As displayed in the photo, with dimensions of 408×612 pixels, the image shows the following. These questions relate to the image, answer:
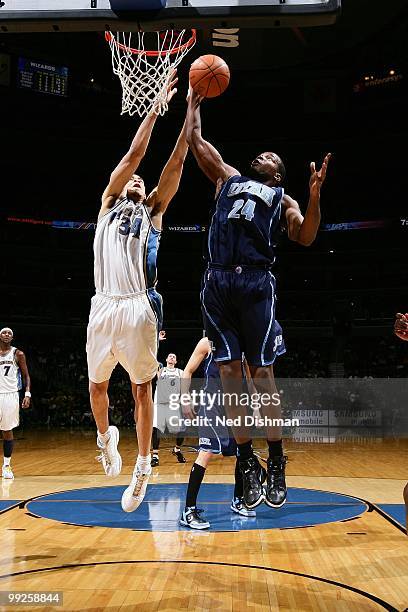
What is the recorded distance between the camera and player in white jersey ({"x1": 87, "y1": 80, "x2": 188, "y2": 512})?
513cm

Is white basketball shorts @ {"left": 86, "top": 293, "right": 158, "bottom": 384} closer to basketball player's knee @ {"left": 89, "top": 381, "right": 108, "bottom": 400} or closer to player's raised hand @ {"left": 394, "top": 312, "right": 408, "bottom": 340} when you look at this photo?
basketball player's knee @ {"left": 89, "top": 381, "right": 108, "bottom": 400}

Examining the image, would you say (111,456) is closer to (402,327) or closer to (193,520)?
(193,520)

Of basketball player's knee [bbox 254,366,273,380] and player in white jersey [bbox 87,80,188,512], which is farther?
player in white jersey [bbox 87,80,188,512]

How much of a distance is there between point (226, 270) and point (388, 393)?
62.3ft

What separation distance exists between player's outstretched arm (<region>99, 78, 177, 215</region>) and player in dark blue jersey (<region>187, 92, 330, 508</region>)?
672 millimetres

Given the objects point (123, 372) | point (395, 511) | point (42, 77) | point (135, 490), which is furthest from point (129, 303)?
point (42, 77)

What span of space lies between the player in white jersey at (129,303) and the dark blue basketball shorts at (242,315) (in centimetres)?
71

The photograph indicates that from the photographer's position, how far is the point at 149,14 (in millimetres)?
4180

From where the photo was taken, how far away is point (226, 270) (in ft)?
15.2

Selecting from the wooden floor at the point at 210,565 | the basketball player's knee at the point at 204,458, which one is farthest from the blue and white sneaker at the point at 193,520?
the basketball player's knee at the point at 204,458

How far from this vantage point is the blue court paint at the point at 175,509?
25.2 feet

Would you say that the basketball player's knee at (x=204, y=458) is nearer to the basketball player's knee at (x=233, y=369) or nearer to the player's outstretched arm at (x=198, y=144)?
the basketball player's knee at (x=233, y=369)

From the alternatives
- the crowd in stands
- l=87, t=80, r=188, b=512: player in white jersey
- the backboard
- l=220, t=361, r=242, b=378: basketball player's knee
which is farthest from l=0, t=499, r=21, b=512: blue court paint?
the crowd in stands

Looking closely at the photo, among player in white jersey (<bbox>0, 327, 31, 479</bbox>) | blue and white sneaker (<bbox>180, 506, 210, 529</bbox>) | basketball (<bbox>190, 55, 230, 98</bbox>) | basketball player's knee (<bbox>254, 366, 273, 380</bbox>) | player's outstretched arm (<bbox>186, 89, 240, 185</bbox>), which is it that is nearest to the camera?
basketball player's knee (<bbox>254, 366, 273, 380</bbox>)
